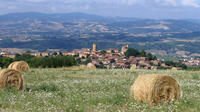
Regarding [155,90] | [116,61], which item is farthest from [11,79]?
[116,61]

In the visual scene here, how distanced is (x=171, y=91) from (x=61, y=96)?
4.28 meters

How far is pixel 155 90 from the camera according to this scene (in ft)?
Result: 37.3

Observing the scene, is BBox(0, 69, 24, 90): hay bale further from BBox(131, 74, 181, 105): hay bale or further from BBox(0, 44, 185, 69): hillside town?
BBox(0, 44, 185, 69): hillside town

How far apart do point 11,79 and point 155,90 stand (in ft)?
23.4

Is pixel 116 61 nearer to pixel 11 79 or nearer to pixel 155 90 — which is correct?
pixel 11 79

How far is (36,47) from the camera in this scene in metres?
180

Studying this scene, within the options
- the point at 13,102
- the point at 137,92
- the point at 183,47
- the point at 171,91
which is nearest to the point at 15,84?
the point at 13,102

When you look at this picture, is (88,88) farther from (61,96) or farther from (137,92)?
(137,92)

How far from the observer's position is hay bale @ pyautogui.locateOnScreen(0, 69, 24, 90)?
1527 cm

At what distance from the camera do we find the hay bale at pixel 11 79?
15.3 m

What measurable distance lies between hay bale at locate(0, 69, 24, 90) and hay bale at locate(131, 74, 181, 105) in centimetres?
586

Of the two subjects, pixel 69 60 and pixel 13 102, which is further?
pixel 69 60

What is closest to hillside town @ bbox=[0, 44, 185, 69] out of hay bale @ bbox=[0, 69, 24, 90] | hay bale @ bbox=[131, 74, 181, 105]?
hay bale @ bbox=[0, 69, 24, 90]

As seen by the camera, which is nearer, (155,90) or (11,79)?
(155,90)
